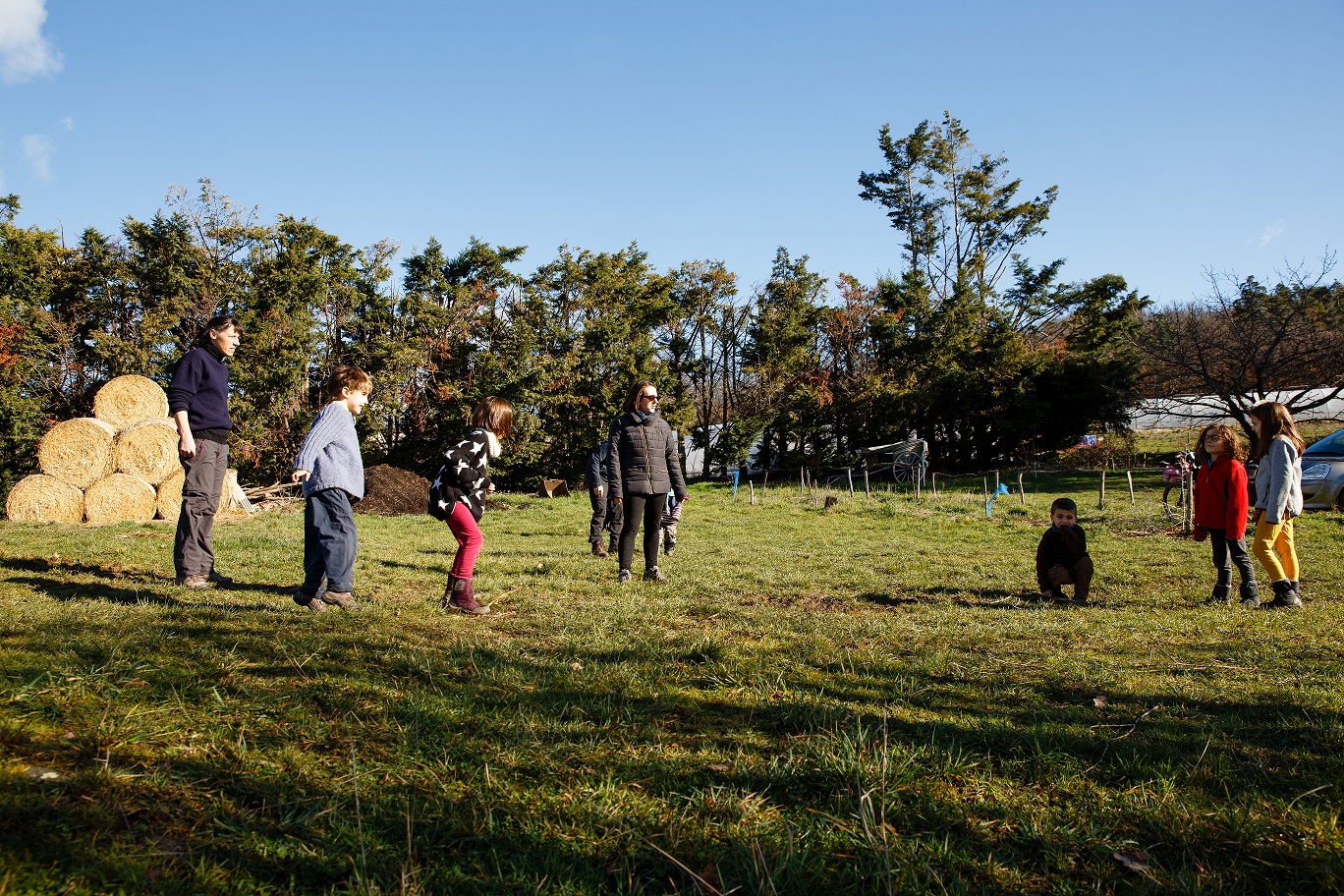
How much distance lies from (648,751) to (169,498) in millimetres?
13039

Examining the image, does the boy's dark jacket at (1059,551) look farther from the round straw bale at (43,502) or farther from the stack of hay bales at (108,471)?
the round straw bale at (43,502)

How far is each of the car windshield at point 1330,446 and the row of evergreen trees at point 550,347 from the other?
25.5 ft

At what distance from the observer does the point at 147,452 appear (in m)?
13.0

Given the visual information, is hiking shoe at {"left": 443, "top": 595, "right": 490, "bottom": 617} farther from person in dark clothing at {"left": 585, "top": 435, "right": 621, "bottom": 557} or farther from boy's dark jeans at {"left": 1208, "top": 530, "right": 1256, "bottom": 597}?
boy's dark jeans at {"left": 1208, "top": 530, "right": 1256, "bottom": 597}

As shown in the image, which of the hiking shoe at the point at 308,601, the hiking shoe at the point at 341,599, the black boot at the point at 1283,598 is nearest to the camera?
the hiking shoe at the point at 308,601

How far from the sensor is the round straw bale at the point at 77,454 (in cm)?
1245

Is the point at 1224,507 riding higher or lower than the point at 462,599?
higher

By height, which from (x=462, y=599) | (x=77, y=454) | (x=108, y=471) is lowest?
(x=462, y=599)

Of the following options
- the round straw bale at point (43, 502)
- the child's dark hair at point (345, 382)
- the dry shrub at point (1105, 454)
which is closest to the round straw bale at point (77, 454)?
the round straw bale at point (43, 502)

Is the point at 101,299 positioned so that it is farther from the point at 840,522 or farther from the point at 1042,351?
the point at 1042,351

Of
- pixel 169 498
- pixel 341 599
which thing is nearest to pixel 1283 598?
pixel 341 599

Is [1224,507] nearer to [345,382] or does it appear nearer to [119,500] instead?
[345,382]

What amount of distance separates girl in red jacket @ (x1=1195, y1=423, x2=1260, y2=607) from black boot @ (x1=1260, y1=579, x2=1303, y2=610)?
14 cm

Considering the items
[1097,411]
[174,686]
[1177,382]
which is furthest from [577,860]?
[1097,411]
